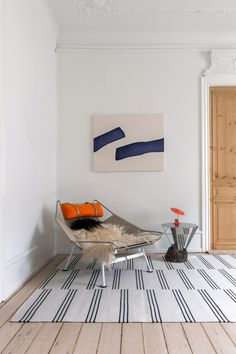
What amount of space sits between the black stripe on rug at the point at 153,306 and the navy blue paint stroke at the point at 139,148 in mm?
2094

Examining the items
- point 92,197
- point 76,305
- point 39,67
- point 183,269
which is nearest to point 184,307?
point 76,305

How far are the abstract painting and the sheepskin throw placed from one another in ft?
3.26

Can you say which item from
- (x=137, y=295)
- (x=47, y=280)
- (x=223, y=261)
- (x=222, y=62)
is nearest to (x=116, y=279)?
(x=137, y=295)

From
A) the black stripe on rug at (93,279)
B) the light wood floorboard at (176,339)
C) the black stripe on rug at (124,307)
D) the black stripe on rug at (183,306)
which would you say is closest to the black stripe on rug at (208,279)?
the black stripe on rug at (183,306)

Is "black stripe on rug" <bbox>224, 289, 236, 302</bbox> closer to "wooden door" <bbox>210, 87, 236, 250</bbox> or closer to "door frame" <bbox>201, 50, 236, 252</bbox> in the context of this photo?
"door frame" <bbox>201, 50, 236, 252</bbox>

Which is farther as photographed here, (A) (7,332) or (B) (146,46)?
(B) (146,46)

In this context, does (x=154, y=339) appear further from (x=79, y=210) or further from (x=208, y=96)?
(x=208, y=96)

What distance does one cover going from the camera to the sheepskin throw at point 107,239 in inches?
122

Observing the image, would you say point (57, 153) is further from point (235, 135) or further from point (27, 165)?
point (235, 135)

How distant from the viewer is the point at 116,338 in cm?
200

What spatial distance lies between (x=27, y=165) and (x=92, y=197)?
56.4 inches

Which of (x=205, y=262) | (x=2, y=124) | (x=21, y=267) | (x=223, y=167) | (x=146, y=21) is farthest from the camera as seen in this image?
(x=223, y=167)

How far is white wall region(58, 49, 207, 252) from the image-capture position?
4551 mm

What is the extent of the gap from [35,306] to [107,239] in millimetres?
1180
